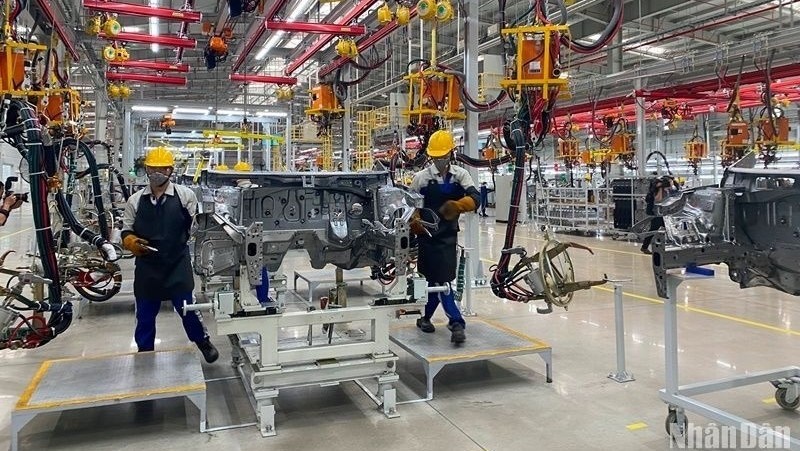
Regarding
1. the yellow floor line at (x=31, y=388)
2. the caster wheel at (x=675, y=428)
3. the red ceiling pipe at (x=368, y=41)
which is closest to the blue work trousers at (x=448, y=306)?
the caster wheel at (x=675, y=428)

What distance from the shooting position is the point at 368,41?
406 inches

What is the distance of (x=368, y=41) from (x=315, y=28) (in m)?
1.31

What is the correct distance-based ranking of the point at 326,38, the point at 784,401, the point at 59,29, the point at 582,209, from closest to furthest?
1. the point at 784,401
2. the point at 59,29
3. the point at 326,38
4. the point at 582,209

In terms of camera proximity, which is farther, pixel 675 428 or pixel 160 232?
pixel 160 232

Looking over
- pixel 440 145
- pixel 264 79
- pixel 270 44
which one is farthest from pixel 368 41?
pixel 440 145

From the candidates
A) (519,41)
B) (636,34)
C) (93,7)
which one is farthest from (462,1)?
(636,34)

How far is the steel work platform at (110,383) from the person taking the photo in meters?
3.19

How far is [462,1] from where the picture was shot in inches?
304

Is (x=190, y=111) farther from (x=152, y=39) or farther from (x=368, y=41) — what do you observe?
(x=368, y=41)

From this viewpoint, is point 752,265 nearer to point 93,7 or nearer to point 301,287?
point 301,287

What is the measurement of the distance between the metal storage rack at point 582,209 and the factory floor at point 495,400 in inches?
341

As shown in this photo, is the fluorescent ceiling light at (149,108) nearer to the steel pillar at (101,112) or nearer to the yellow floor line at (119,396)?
the steel pillar at (101,112)

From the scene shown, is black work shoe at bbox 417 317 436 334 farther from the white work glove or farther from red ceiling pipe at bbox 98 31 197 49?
red ceiling pipe at bbox 98 31 197 49

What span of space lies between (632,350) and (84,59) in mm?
10996
